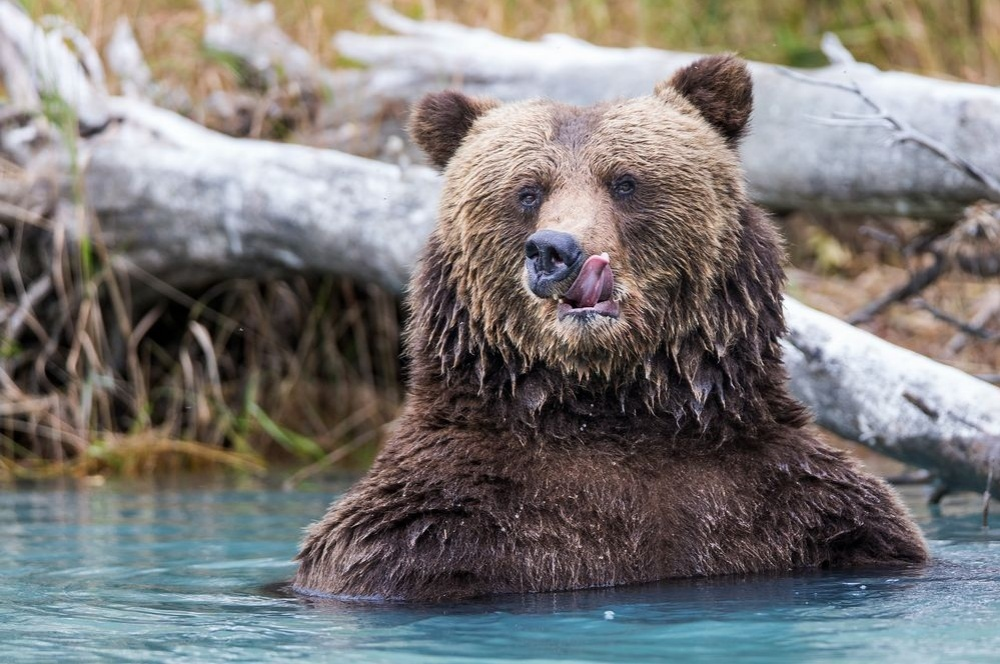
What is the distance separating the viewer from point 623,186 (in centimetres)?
458

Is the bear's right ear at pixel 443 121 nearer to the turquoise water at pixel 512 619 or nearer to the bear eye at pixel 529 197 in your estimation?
the bear eye at pixel 529 197

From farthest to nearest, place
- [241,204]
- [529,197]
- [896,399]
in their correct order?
[241,204] < [896,399] < [529,197]

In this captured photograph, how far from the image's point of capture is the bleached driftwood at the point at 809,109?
6754 mm

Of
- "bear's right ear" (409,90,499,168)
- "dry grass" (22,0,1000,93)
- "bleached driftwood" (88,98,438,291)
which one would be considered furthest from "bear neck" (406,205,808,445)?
"dry grass" (22,0,1000,93)

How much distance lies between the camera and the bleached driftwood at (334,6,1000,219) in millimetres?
6754

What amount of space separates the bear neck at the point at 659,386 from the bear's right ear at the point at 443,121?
69cm

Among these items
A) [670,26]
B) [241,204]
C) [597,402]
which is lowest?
[597,402]

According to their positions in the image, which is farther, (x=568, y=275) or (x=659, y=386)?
(x=659, y=386)

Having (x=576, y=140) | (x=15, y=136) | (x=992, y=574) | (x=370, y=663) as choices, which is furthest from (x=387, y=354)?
(x=370, y=663)

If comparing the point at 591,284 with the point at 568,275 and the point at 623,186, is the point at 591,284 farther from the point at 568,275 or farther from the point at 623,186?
the point at 623,186

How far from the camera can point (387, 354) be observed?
9102 millimetres

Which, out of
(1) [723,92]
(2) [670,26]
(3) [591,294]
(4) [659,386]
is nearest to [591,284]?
(3) [591,294]

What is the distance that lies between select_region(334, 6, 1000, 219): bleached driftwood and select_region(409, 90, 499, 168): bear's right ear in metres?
1.54

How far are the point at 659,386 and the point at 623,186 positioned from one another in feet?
2.05
